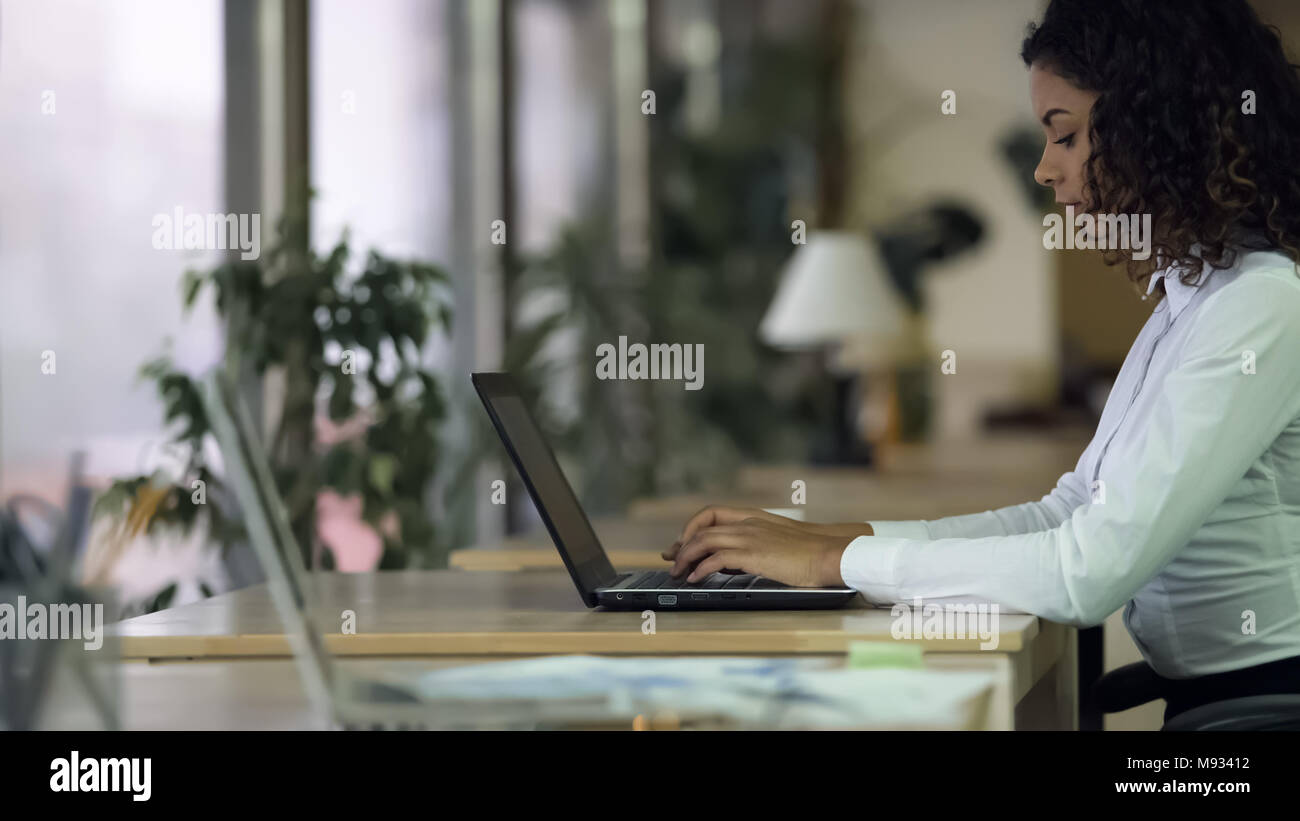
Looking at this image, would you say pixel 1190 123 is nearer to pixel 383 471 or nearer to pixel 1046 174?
pixel 1046 174

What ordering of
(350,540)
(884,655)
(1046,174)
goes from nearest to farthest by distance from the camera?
(884,655)
(1046,174)
(350,540)

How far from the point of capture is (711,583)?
1619mm

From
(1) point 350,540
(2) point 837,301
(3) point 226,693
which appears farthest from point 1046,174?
(2) point 837,301

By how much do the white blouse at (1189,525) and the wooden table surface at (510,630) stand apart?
0.06 metres

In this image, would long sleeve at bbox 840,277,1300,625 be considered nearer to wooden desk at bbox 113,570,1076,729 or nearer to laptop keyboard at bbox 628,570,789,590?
wooden desk at bbox 113,570,1076,729

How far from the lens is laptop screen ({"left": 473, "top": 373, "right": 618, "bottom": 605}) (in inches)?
61.4

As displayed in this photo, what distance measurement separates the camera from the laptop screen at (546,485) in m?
1.56

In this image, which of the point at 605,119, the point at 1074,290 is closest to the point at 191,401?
the point at 605,119

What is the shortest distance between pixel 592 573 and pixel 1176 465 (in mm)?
657

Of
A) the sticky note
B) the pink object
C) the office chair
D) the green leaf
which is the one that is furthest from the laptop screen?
the pink object

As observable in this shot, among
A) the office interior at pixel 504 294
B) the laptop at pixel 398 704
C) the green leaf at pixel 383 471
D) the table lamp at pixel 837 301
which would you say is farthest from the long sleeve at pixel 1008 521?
the table lamp at pixel 837 301

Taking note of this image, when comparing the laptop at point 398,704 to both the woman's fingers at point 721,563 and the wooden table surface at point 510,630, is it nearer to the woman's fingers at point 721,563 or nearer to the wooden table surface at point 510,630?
the wooden table surface at point 510,630
